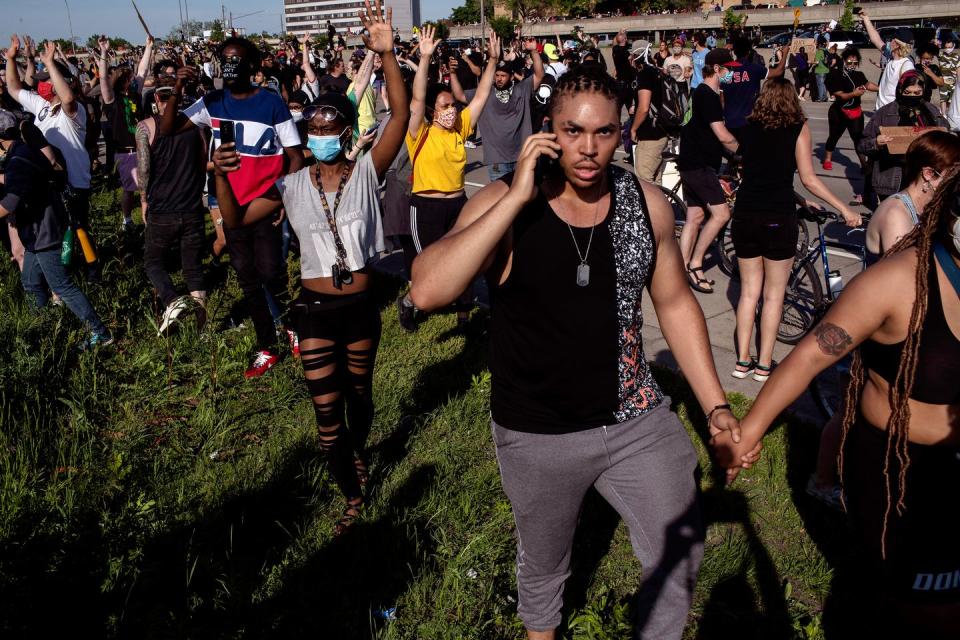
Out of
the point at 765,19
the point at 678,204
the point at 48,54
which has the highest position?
the point at 765,19

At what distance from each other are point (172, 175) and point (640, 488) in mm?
5430

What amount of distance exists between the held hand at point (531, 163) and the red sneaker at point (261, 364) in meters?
4.11

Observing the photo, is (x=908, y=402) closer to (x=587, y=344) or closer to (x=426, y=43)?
(x=587, y=344)

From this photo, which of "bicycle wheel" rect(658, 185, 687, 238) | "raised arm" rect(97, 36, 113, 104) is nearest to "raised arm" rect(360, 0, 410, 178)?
"bicycle wheel" rect(658, 185, 687, 238)

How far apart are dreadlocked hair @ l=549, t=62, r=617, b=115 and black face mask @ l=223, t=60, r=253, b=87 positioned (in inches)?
157

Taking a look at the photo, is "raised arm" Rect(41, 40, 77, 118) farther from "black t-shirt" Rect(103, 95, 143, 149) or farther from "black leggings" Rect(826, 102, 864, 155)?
"black leggings" Rect(826, 102, 864, 155)

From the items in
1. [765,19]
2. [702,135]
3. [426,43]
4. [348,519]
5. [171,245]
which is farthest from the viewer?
[765,19]

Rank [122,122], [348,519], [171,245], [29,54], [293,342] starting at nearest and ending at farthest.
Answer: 1. [348,519]
2. [293,342]
3. [171,245]
4. [122,122]
5. [29,54]

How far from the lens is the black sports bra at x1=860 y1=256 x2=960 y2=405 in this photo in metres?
2.25

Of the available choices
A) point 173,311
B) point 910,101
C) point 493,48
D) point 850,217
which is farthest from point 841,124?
point 173,311

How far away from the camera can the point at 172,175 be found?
6.68m

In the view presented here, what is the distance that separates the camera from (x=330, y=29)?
16.7 m

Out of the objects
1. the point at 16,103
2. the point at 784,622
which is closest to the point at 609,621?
the point at 784,622

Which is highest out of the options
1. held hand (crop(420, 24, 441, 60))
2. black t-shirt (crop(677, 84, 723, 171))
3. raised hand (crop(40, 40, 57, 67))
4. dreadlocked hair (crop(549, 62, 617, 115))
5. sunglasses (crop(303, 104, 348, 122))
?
raised hand (crop(40, 40, 57, 67))
